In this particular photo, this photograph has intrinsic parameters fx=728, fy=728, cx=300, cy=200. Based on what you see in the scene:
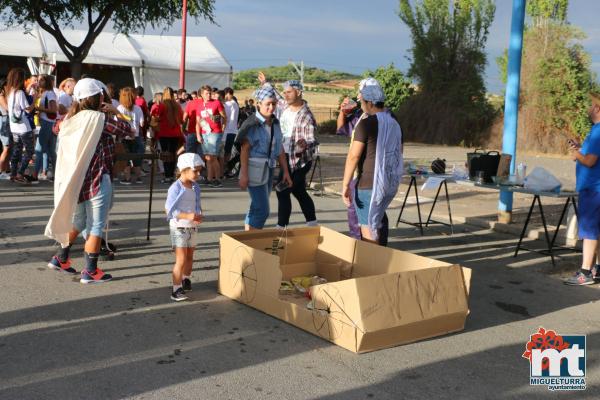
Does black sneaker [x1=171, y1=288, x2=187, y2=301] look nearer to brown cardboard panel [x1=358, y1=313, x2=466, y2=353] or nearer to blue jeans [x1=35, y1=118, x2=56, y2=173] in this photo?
brown cardboard panel [x1=358, y1=313, x2=466, y2=353]

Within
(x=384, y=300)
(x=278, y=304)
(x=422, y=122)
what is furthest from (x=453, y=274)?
(x=422, y=122)

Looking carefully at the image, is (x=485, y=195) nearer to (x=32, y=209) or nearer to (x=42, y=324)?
(x=32, y=209)

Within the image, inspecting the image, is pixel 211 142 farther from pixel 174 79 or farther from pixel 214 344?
pixel 174 79

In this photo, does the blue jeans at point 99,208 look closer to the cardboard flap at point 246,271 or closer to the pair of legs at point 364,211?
the cardboard flap at point 246,271

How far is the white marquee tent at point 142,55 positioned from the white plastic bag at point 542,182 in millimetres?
18744

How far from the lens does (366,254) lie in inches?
266

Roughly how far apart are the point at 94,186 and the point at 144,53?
20.5m

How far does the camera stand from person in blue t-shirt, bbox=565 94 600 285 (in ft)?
24.0

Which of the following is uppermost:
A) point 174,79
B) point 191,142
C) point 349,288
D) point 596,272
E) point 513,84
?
point 174,79

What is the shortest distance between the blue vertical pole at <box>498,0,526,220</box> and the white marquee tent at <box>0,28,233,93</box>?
54.4 ft

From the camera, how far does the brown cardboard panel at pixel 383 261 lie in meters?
6.33

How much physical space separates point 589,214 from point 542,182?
1.13 meters

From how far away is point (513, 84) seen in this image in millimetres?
10812

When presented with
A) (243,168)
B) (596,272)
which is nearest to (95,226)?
(243,168)
